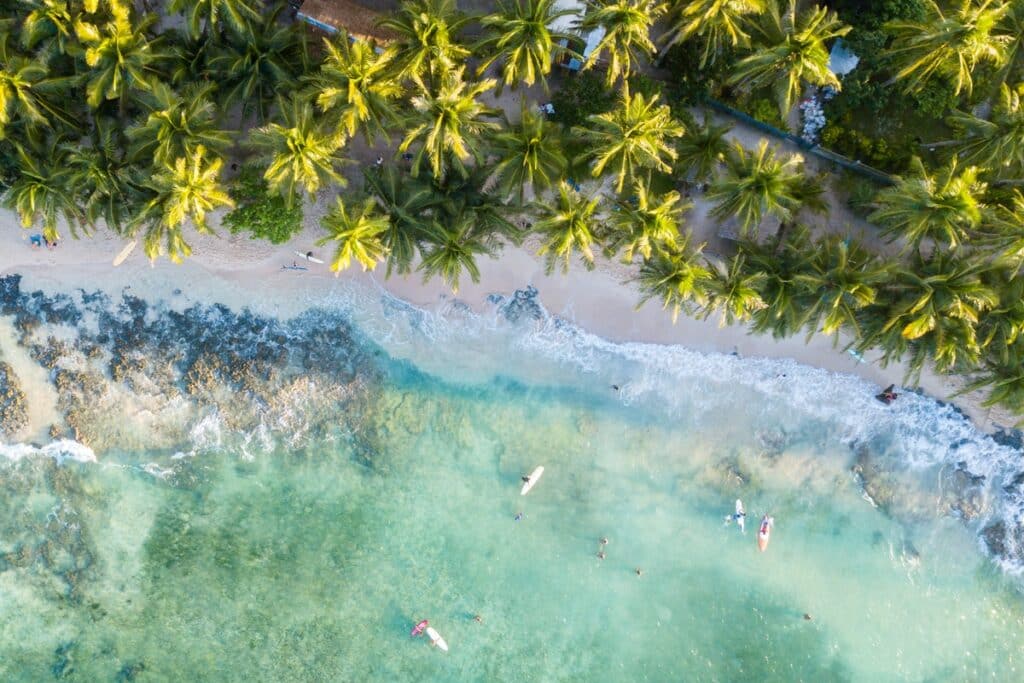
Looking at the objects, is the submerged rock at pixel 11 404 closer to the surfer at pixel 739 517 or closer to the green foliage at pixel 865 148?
the surfer at pixel 739 517

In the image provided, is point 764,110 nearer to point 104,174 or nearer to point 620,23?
point 620,23

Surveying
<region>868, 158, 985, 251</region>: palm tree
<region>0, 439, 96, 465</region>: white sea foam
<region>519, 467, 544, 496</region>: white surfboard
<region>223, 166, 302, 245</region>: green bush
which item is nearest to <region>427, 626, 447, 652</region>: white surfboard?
<region>519, 467, 544, 496</region>: white surfboard

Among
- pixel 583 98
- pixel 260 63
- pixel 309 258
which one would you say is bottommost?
pixel 309 258

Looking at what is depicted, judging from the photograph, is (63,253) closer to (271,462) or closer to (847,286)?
(271,462)

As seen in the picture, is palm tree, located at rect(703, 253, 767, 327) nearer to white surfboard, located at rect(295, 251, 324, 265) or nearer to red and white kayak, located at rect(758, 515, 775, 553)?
red and white kayak, located at rect(758, 515, 775, 553)

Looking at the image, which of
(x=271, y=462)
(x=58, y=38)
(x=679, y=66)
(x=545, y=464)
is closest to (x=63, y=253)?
(x=58, y=38)

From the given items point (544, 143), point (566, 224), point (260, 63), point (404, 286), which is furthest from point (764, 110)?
point (260, 63)
